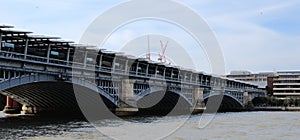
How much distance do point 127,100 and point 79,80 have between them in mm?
14047

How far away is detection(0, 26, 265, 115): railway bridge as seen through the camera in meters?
50.2

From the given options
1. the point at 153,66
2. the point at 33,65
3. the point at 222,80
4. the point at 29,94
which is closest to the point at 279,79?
the point at 222,80

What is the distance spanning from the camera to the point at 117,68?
77.0 meters

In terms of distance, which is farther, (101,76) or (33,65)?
(101,76)

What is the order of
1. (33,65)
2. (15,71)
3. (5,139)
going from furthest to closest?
(33,65) < (15,71) < (5,139)

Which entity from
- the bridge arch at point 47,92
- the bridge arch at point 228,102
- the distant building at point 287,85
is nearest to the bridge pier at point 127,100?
the bridge arch at point 47,92

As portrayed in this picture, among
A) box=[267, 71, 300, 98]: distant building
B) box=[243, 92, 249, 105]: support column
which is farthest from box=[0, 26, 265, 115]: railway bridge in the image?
box=[267, 71, 300, 98]: distant building

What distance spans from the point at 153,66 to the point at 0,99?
31.3m

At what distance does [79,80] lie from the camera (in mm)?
58344

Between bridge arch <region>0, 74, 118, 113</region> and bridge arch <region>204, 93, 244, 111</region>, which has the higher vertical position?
bridge arch <region>0, 74, 118, 113</region>

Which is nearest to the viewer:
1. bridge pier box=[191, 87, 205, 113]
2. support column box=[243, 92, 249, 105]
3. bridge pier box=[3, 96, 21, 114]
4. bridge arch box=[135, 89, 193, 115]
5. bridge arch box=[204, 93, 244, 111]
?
bridge pier box=[3, 96, 21, 114]

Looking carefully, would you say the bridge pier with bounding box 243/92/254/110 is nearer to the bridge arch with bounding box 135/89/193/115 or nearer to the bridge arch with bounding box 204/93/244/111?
the bridge arch with bounding box 204/93/244/111

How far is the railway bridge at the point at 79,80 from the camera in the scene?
165 ft

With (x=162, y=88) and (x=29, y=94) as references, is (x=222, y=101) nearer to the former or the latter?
(x=162, y=88)
